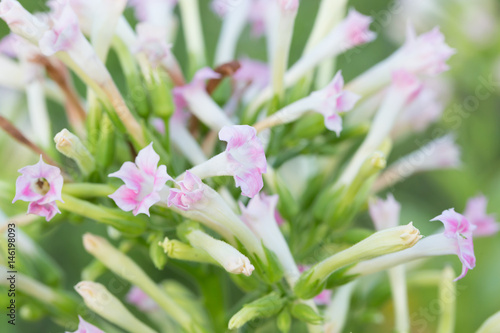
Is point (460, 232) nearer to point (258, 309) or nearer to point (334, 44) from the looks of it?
point (258, 309)

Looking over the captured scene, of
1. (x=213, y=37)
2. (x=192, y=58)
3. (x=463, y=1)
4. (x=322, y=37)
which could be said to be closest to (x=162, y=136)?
(x=192, y=58)

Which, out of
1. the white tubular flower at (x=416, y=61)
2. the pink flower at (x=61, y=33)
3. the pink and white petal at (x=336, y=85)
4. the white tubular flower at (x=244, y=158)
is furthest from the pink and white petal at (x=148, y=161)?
the white tubular flower at (x=416, y=61)

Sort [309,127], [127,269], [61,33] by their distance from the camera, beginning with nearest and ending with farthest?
[61,33]
[127,269]
[309,127]

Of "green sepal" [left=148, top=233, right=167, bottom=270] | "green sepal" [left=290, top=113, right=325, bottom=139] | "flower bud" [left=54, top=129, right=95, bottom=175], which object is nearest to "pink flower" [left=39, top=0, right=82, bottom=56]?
"flower bud" [left=54, top=129, right=95, bottom=175]

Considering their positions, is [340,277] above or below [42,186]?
below

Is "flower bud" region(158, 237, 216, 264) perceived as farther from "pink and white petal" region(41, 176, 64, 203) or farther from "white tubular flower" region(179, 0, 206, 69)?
"white tubular flower" region(179, 0, 206, 69)

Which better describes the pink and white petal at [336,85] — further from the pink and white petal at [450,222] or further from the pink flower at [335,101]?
the pink and white petal at [450,222]

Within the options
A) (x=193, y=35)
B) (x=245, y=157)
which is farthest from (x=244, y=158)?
(x=193, y=35)

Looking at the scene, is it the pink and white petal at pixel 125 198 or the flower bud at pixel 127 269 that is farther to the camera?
the flower bud at pixel 127 269
